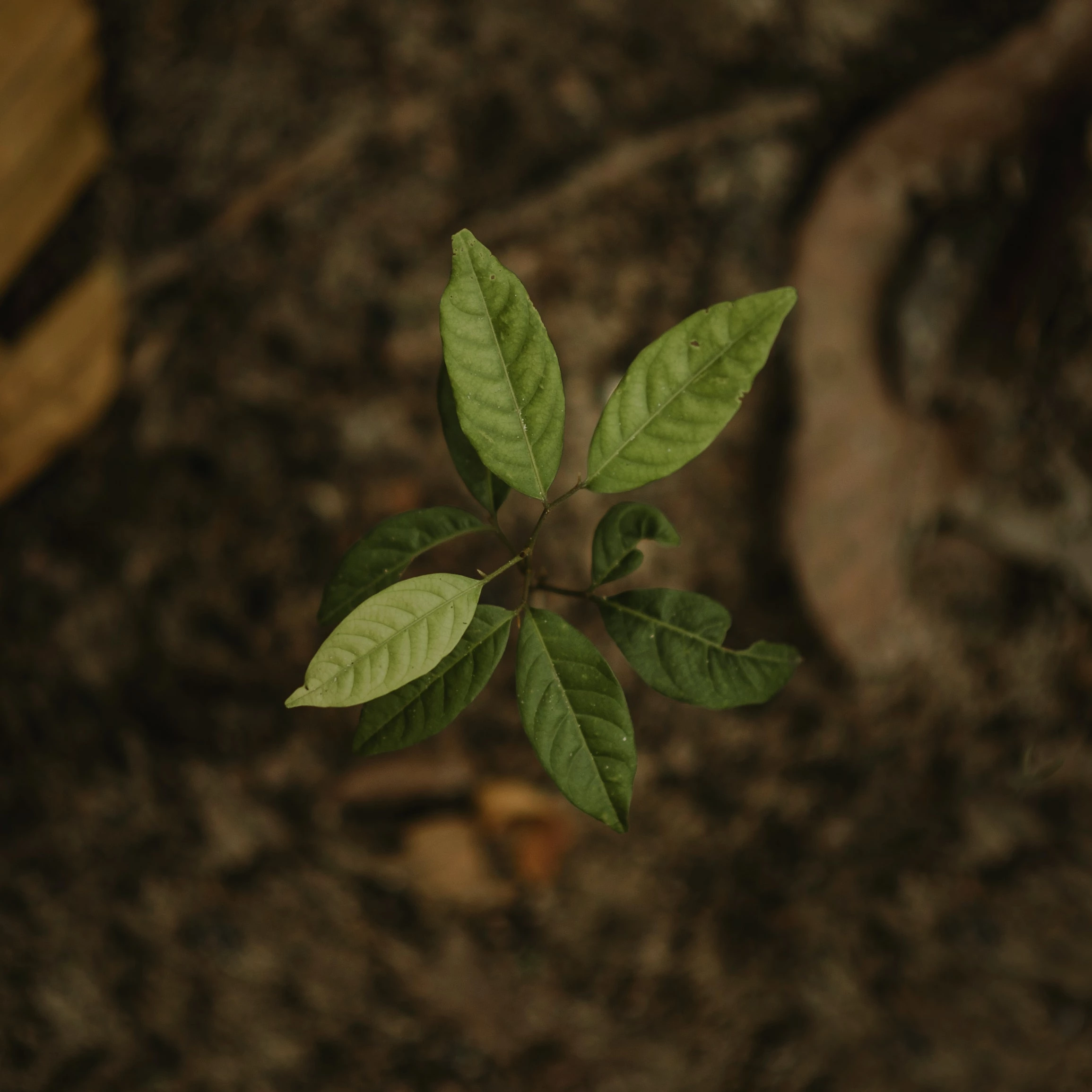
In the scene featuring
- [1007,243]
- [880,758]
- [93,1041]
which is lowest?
[880,758]

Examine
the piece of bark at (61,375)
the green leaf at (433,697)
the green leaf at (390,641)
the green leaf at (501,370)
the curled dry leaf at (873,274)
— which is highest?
the piece of bark at (61,375)

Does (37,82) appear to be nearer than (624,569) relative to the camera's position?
No

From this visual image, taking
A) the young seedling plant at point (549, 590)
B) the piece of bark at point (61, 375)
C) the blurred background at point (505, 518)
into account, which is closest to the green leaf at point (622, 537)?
the young seedling plant at point (549, 590)

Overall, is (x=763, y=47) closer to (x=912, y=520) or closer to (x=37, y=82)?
(x=912, y=520)

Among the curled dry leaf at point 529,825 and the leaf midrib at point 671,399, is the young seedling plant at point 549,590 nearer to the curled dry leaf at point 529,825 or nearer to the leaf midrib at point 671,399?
the leaf midrib at point 671,399

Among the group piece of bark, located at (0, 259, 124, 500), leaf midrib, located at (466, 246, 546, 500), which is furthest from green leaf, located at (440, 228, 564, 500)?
piece of bark, located at (0, 259, 124, 500)

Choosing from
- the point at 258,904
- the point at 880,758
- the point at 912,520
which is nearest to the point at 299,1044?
the point at 258,904
